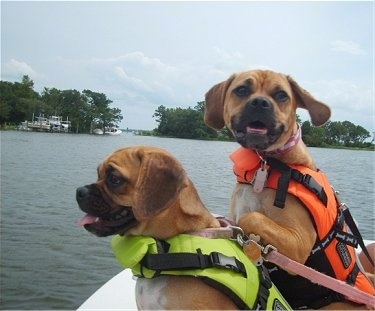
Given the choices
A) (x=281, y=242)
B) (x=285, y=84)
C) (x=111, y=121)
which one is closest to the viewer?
(x=281, y=242)

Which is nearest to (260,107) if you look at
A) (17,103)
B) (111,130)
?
(17,103)

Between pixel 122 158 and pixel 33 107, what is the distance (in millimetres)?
79636

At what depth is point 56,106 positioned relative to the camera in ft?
275

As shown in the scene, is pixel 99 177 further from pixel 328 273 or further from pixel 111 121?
pixel 111 121

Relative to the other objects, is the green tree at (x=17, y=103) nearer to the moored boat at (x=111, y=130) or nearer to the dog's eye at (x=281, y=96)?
the moored boat at (x=111, y=130)

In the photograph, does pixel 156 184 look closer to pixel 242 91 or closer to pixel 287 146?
pixel 287 146

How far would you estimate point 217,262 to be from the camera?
2678 millimetres

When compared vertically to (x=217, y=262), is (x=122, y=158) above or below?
above

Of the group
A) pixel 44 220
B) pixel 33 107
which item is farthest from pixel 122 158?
pixel 33 107

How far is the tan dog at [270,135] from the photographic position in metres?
3.14

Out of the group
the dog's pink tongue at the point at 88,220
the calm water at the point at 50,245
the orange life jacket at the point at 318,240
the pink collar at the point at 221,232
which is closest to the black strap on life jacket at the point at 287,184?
the orange life jacket at the point at 318,240

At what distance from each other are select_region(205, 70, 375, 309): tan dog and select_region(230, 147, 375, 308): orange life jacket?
1.1 inches

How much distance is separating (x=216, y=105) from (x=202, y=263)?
172 cm

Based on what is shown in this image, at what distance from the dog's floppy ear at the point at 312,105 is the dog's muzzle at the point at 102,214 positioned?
6.09 ft
